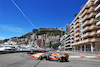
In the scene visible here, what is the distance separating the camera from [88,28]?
1768 inches

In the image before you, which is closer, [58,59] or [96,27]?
[58,59]

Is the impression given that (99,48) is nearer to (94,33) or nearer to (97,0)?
(94,33)

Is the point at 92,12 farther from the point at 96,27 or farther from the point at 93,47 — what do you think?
the point at 93,47

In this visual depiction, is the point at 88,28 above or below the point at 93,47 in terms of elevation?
above

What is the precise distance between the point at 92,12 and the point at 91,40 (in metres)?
12.2

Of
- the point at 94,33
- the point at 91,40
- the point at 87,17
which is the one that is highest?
the point at 87,17

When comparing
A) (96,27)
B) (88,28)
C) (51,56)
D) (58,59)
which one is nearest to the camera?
(58,59)

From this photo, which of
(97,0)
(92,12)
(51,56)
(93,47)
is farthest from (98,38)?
(51,56)

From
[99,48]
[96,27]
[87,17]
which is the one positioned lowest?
[99,48]

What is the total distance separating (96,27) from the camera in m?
41.7

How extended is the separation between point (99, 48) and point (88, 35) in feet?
22.9

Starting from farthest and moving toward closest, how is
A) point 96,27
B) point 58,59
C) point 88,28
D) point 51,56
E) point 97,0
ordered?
point 88,28, point 96,27, point 97,0, point 51,56, point 58,59

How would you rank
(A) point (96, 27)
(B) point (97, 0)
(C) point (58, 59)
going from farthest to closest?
1. (A) point (96, 27)
2. (B) point (97, 0)
3. (C) point (58, 59)

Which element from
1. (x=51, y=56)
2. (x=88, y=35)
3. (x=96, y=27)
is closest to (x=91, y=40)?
(x=88, y=35)
